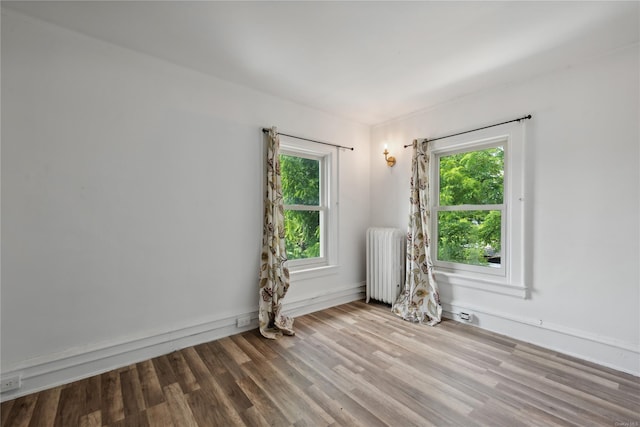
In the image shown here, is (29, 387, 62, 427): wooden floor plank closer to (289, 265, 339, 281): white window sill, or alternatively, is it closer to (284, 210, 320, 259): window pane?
(289, 265, 339, 281): white window sill

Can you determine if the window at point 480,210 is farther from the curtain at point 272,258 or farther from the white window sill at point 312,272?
the curtain at point 272,258

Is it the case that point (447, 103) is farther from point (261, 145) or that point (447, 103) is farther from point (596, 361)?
point (596, 361)

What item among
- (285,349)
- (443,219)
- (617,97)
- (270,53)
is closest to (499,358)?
(443,219)

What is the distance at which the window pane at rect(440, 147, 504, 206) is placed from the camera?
287 centimetres

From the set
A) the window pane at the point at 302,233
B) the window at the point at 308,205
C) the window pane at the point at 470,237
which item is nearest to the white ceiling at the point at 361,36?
the window at the point at 308,205

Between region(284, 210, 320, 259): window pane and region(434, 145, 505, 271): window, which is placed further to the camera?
region(284, 210, 320, 259): window pane

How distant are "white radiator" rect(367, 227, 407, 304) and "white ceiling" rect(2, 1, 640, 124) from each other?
174cm

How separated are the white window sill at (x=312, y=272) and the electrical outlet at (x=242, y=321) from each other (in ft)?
2.07

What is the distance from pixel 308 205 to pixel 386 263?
1.22 m

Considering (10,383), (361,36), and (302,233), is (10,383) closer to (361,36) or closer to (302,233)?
(302,233)

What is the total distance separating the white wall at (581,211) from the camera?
6.96 feet

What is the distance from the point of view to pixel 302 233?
11.2ft

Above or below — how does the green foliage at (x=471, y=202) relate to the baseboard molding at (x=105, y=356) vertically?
above

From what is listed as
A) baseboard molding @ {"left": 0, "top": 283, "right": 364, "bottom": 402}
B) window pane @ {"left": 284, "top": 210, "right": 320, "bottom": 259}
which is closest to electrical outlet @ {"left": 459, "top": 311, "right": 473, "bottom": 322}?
window pane @ {"left": 284, "top": 210, "right": 320, "bottom": 259}
